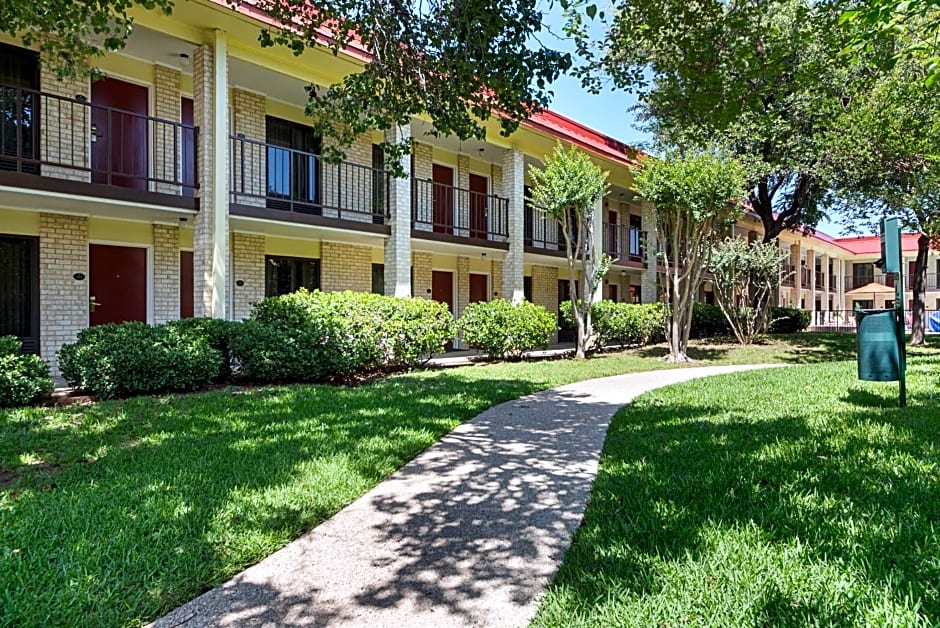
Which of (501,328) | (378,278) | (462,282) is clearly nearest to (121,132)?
(378,278)

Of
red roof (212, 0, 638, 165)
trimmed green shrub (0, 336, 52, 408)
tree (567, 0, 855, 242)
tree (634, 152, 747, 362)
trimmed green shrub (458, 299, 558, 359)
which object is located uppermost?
red roof (212, 0, 638, 165)

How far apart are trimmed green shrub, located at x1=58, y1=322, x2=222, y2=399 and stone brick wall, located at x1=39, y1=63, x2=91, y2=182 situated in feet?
11.5

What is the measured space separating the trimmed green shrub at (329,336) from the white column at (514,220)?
4.79 m

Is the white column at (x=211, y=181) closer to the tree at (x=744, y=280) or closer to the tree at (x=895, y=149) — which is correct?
the tree at (x=895, y=149)

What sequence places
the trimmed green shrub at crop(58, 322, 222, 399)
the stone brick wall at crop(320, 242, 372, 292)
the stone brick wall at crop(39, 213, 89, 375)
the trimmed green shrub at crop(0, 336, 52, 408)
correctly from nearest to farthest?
the trimmed green shrub at crop(0, 336, 52, 408) → the trimmed green shrub at crop(58, 322, 222, 399) → the stone brick wall at crop(39, 213, 89, 375) → the stone brick wall at crop(320, 242, 372, 292)

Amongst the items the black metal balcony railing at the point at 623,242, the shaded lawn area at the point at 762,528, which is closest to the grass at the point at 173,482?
the shaded lawn area at the point at 762,528

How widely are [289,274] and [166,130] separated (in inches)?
151

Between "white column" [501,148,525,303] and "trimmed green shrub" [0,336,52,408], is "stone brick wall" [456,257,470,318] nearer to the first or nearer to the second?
"white column" [501,148,525,303]

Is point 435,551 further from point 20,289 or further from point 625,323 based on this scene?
point 625,323

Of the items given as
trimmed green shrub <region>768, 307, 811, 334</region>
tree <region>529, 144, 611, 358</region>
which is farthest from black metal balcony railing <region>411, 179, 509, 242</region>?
trimmed green shrub <region>768, 307, 811, 334</region>

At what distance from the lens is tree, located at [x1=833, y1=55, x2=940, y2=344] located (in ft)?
39.6

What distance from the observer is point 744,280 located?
17.9 metres

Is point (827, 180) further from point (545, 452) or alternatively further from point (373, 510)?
point (373, 510)

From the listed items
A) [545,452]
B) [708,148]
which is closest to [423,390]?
[545,452]
